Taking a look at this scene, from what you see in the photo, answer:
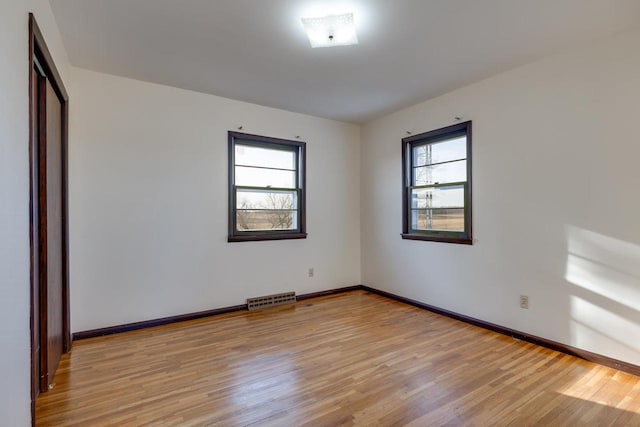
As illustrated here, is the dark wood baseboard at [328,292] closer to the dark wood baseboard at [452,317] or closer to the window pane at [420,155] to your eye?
the dark wood baseboard at [452,317]

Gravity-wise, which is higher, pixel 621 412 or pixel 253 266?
pixel 253 266

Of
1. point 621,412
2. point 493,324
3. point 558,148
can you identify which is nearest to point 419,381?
point 621,412

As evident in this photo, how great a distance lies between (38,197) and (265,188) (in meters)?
2.39

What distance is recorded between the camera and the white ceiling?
83.3 inches

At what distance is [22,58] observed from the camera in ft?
4.89

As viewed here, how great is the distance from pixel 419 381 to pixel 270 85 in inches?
119

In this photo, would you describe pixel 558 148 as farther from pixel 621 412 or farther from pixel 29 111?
pixel 29 111

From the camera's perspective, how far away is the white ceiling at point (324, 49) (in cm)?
212

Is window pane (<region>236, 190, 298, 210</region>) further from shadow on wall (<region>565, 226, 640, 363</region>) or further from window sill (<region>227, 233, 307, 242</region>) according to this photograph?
shadow on wall (<region>565, 226, 640, 363</region>)

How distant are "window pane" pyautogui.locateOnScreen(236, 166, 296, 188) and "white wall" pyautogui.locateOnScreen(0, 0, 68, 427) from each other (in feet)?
8.01

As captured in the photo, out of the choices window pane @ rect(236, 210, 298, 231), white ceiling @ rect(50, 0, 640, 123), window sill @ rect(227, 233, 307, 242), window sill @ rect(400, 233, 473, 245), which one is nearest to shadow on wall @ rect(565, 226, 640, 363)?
window sill @ rect(400, 233, 473, 245)

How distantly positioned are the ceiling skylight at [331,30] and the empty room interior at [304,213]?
0.07 feet

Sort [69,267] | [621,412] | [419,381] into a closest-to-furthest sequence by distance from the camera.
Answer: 1. [621,412]
2. [419,381]
3. [69,267]

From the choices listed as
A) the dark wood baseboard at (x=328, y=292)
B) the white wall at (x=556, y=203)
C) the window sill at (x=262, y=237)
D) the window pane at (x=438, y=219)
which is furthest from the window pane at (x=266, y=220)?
the white wall at (x=556, y=203)
